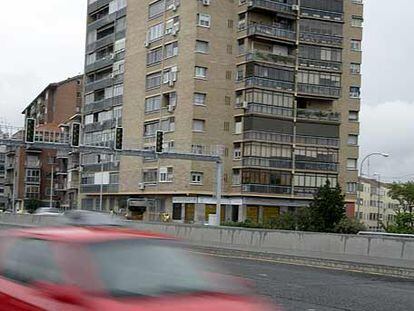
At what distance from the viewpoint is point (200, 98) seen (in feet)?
229

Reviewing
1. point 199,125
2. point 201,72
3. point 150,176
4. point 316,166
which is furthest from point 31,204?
point 316,166

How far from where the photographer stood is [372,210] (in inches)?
6388

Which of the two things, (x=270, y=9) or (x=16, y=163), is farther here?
(x=16, y=163)

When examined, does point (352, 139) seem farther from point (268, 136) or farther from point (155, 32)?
point (155, 32)

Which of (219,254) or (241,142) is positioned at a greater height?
(241,142)

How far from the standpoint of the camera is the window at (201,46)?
69.9 m

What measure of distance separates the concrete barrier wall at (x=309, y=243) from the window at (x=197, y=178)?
34.4m

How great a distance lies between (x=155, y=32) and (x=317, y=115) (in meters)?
19.7

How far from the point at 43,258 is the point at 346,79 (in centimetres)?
7352

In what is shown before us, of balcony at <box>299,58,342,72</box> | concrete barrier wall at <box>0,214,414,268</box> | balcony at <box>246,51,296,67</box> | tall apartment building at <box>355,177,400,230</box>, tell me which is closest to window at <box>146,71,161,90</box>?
balcony at <box>246,51,296,67</box>

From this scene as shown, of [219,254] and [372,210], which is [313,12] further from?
[372,210]

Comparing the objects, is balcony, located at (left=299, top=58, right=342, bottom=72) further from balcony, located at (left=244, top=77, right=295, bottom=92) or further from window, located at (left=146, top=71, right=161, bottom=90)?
window, located at (left=146, top=71, right=161, bottom=90)

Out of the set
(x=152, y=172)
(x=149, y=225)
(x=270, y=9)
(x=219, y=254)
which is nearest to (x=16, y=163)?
(x=152, y=172)

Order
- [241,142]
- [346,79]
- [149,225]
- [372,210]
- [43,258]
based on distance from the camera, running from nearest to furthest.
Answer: [43,258], [149,225], [241,142], [346,79], [372,210]
